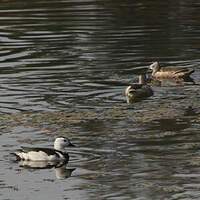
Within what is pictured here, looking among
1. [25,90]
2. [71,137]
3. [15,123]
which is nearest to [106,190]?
[71,137]

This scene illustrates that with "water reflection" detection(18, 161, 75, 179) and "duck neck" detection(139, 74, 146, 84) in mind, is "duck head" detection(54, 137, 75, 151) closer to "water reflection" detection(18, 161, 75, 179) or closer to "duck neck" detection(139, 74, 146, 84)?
"water reflection" detection(18, 161, 75, 179)

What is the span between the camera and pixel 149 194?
14.4m

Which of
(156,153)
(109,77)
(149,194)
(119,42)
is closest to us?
(149,194)

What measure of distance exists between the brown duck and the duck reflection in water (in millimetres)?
8761

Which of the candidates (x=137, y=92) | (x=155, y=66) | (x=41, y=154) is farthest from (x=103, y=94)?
(x=41, y=154)

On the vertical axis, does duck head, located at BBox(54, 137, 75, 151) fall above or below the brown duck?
above

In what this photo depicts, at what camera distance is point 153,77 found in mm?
25719

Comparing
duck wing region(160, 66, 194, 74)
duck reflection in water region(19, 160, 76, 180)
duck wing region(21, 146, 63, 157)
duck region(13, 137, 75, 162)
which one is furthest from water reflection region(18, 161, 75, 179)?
duck wing region(160, 66, 194, 74)

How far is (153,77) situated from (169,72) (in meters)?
0.93

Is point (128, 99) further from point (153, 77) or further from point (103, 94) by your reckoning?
point (153, 77)

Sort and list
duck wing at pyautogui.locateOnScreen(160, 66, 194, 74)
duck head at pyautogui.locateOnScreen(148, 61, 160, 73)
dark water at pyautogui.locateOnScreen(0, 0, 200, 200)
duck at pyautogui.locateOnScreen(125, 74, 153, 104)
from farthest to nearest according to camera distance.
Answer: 1. duck head at pyautogui.locateOnScreen(148, 61, 160, 73)
2. duck wing at pyautogui.locateOnScreen(160, 66, 194, 74)
3. duck at pyautogui.locateOnScreen(125, 74, 153, 104)
4. dark water at pyautogui.locateOnScreen(0, 0, 200, 200)

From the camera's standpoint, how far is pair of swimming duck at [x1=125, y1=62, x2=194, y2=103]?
22.0 m

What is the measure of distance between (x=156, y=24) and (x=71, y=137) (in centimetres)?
1868

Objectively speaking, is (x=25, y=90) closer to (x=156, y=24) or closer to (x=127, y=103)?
(x=127, y=103)
